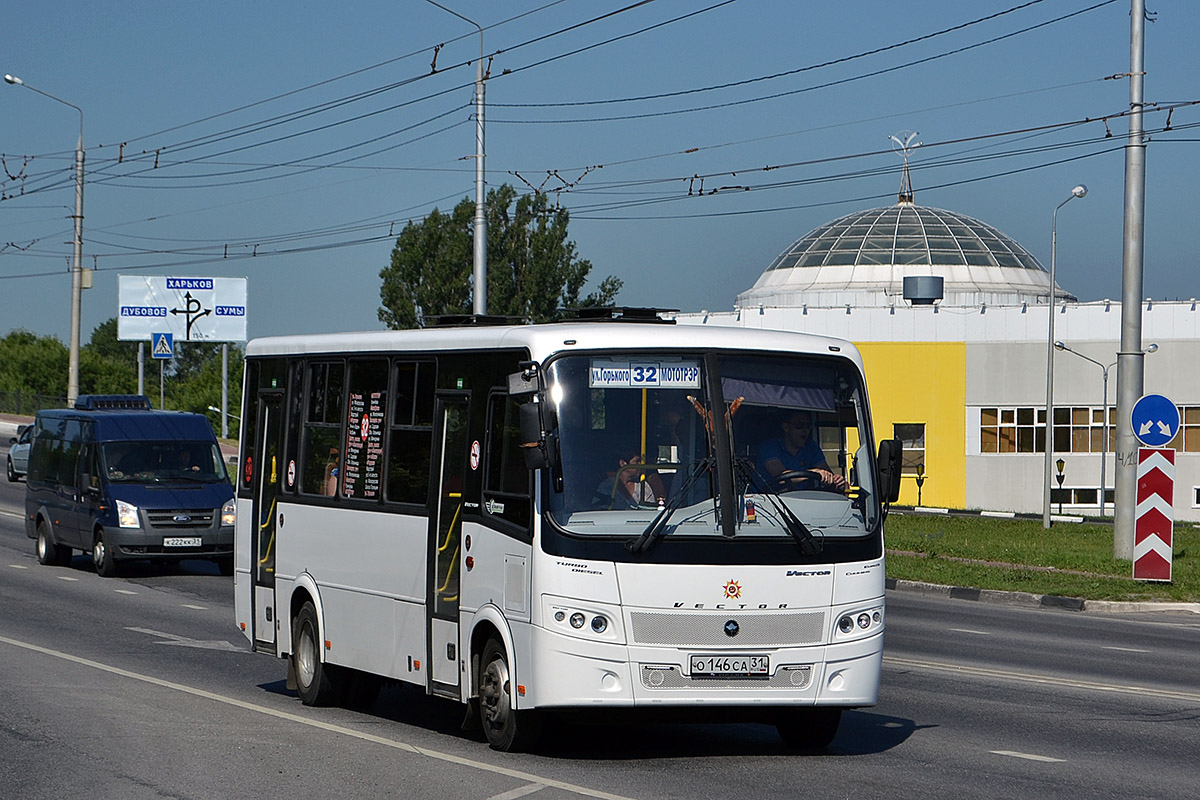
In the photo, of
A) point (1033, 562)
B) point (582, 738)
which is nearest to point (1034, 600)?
point (1033, 562)

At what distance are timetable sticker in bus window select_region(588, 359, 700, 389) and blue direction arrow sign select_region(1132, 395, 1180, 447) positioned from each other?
1483cm

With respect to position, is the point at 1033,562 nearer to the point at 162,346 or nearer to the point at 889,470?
the point at 889,470

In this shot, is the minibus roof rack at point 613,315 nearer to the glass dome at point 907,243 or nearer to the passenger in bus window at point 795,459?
the passenger in bus window at point 795,459

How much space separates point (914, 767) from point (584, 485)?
2314 millimetres

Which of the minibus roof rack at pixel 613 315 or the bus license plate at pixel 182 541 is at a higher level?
the minibus roof rack at pixel 613 315

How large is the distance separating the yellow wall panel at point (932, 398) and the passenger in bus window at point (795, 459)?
61.2 metres

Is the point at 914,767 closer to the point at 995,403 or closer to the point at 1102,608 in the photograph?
the point at 1102,608

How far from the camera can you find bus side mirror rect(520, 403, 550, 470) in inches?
Result: 345

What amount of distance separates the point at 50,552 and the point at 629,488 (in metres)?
17.8

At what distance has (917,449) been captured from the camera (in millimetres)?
71188

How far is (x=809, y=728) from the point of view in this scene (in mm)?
9641

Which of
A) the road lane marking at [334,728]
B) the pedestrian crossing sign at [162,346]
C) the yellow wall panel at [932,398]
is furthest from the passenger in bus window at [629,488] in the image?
the yellow wall panel at [932,398]

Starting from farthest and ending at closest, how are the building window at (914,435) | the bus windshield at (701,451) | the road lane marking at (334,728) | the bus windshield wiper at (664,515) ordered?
the building window at (914,435), the bus windshield at (701,451), the bus windshield wiper at (664,515), the road lane marking at (334,728)

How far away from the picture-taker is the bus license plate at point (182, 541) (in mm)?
22531
